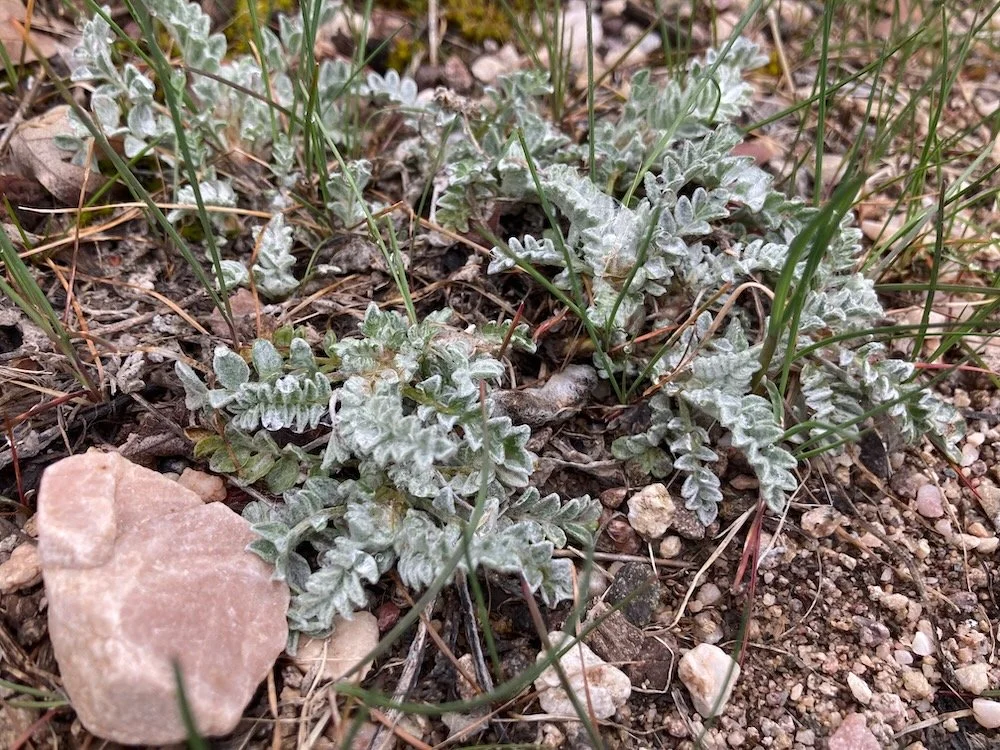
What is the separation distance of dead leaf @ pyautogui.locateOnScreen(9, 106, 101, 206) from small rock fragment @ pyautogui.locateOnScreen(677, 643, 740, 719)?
219cm

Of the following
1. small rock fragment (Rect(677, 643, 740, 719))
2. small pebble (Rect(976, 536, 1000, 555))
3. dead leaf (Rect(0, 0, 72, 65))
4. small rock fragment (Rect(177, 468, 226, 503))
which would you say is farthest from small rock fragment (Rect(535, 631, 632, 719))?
dead leaf (Rect(0, 0, 72, 65))

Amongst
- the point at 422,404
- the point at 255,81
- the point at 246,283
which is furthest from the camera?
the point at 255,81

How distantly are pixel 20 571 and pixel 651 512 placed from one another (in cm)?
152

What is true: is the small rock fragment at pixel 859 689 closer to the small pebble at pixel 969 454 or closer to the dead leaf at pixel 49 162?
the small pebble at pixel 969 454

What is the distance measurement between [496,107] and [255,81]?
0.81 m

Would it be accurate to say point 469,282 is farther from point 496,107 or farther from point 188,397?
point 188,397

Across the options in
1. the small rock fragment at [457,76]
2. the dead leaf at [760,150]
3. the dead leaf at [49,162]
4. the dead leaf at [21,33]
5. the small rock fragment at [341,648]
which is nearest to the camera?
the small rock fragment at [341,648]

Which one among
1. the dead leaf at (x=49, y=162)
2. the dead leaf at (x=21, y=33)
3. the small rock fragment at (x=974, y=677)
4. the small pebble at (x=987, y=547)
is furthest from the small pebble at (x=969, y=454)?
the dead leaf at (x=21, y=33)

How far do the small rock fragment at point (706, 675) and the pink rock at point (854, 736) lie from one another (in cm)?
24

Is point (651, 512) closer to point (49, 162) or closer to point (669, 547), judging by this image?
point (669, 547)

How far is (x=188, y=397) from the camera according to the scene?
1.93 meters

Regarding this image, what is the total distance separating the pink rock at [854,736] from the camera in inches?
68.1

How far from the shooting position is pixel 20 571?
1.75 meters

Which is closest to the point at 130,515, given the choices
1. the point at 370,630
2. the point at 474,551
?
the point at 370,630
